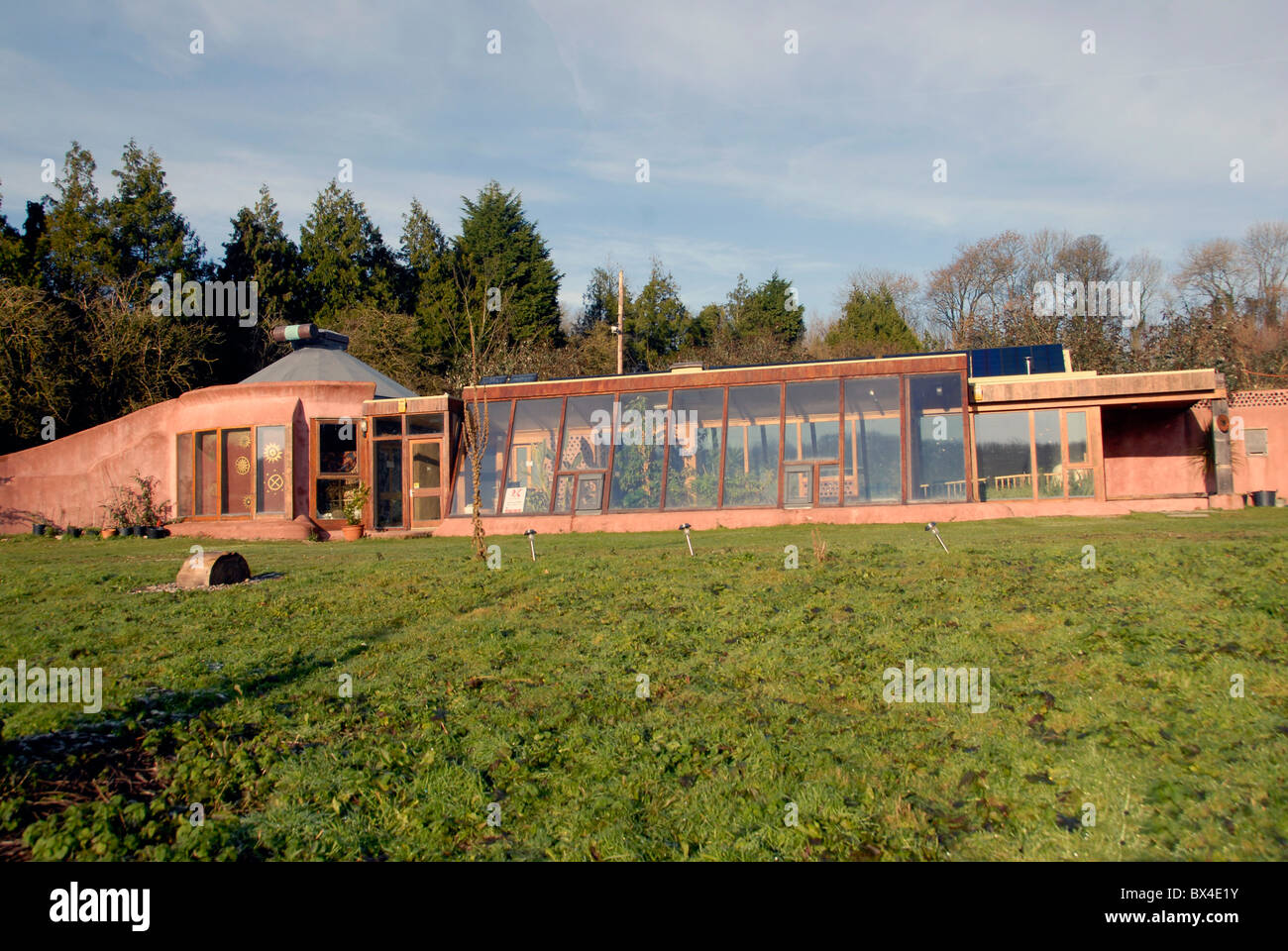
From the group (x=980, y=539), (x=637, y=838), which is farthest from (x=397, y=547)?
(x=637, y=838)

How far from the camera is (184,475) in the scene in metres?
21.6

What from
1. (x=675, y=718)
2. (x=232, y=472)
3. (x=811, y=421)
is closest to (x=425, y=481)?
(x=232, y=472)

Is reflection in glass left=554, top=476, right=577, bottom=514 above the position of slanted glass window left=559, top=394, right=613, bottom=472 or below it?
below

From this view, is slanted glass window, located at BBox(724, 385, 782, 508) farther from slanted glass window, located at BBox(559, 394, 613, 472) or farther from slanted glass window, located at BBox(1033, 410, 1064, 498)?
slanted glass window, located at BBox(1033, 410, 1064, 498)

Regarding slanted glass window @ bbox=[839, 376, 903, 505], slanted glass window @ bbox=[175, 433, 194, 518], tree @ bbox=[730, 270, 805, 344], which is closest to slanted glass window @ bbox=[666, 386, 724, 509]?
slanted glass window @ bbox=[839, 376, 903, 505]

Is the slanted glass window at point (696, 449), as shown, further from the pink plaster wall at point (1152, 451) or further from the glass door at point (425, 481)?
the pink plaster wall at point (1152, 451)

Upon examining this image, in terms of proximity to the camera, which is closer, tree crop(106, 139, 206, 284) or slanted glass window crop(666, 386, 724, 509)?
slanted glass window crop(666, 386, 724, 509)

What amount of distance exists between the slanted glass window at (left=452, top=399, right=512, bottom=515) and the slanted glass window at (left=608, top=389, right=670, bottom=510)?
266 cm

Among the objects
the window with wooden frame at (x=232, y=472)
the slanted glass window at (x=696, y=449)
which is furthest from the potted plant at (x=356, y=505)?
the slanted glass window at (x=696, y=449)

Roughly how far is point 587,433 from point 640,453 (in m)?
1.39

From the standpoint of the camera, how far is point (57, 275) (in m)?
34.2

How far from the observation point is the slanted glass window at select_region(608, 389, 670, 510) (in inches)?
732
